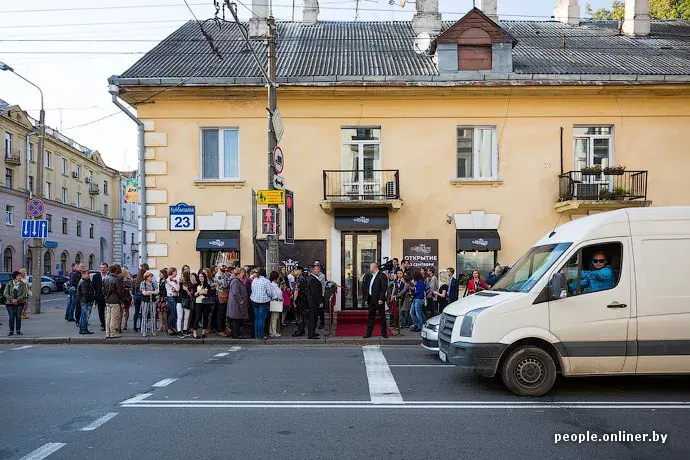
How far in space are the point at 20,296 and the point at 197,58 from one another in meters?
9.78

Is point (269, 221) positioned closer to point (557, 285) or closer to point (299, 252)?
point (299, 252)

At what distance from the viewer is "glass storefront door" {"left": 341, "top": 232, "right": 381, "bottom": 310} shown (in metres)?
18.3

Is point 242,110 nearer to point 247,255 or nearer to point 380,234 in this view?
point 247,255

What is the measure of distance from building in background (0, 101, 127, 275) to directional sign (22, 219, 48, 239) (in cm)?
2529

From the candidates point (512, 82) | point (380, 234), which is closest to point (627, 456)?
point (380, 234)

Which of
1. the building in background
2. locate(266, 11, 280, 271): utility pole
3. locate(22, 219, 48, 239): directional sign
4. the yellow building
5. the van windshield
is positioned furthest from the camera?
the building in background

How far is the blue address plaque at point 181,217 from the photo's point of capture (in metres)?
17.2

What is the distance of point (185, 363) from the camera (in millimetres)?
10352

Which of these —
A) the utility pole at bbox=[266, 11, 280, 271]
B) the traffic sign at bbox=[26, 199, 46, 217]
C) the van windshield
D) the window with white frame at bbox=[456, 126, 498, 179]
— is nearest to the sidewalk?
the utility pole at bbox=[266, 11, 280, 271]

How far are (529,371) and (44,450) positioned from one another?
5.53m

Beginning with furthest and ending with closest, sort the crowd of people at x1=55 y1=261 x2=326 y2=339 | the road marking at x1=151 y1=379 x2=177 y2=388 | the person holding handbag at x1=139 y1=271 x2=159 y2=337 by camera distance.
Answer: the person holding handbag at x1=139 y1=271 x2=159 y2=337 < the crowd of people at x1=55 y1=261 x2=326 y2=339 < the road marking at x1=151 y1=379 x2=177 y2=388

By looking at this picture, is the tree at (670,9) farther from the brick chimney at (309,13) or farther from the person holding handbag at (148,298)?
the person holding handbag at (148,298)

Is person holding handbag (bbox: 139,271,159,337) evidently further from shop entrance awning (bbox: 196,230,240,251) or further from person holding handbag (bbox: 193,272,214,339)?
shop entrance awning (bbox: 196,230,240,251)

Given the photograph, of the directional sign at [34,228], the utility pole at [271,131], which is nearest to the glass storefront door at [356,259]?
the utility pole at [271,131]
